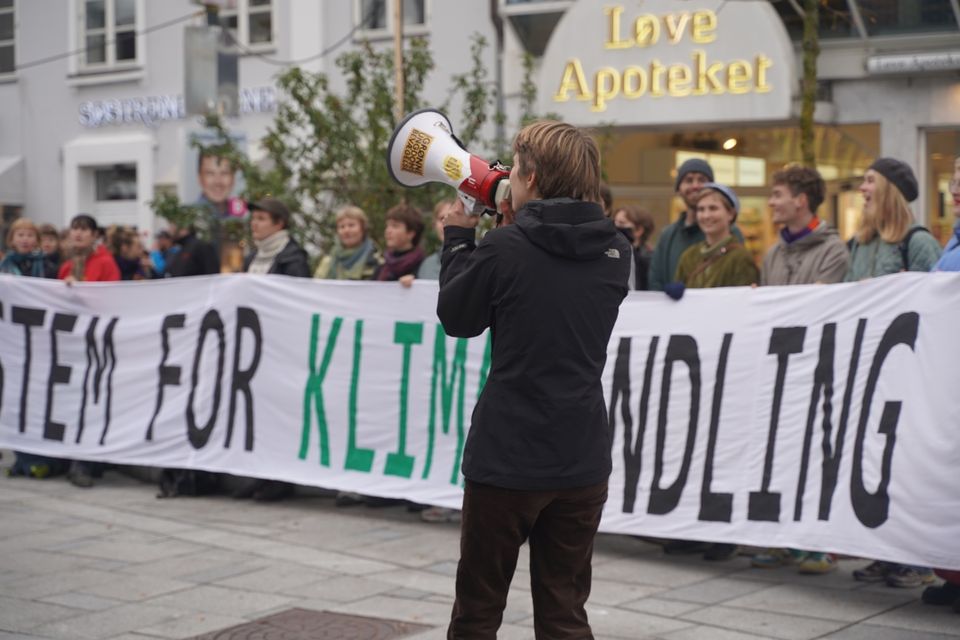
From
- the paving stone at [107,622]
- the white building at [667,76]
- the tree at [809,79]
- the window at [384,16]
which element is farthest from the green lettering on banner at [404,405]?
the window at [384,16]

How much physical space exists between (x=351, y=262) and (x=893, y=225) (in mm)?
3881

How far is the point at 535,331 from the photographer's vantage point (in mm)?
3951

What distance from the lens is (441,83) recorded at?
18766 millimetres

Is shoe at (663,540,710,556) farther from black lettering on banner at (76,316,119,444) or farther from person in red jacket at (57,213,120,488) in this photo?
person in red jacket at (57,213,120,488)

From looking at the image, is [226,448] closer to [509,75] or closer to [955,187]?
[955,187]

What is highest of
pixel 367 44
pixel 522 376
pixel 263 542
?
pixel 367 44

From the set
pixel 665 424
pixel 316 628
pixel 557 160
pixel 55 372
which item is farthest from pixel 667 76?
pixel 557 160

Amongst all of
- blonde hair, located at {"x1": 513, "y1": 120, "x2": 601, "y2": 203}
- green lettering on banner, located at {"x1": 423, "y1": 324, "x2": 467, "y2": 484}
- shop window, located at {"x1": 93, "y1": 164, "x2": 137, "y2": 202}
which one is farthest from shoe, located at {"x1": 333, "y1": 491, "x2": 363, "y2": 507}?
shop window, located at {"x1": 93, "y1": 164, "x2": 137, "y2": 202}

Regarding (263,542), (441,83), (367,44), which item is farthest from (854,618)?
(441,83)

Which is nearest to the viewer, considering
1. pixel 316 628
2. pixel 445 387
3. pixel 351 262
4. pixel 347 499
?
pixel 316 628

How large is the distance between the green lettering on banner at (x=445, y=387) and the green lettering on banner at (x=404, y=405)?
146mm

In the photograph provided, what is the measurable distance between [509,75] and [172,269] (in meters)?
8.09

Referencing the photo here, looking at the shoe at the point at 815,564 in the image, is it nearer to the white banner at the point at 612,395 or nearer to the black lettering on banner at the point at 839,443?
the white banner at the point at 612,395

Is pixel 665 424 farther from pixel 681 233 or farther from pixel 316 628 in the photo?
pixel 316 628
